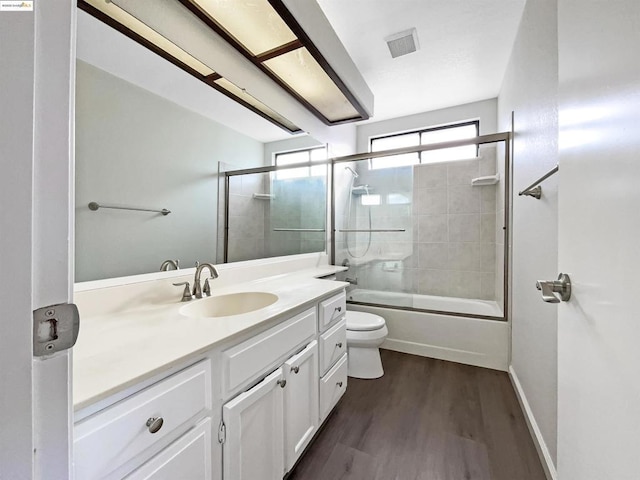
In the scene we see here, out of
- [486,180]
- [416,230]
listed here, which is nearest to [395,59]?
[486,180]

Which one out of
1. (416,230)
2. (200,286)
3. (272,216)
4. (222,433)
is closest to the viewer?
(222,433)

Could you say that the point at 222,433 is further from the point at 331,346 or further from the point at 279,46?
the point at 279,46

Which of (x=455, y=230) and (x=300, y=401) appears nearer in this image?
(x=300, y=401)

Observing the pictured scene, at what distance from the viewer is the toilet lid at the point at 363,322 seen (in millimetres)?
2115

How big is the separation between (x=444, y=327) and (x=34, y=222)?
275cm

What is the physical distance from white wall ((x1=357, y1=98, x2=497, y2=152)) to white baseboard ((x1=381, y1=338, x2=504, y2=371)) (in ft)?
7.74

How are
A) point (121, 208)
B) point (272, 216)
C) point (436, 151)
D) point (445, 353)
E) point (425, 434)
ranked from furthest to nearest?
point (436, 151) < point (445, 353) < point (272, 216) < point (425, 434) < point (121, 208)

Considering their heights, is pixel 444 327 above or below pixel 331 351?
below

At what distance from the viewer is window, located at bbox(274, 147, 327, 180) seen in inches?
82.1

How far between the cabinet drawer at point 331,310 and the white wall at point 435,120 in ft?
8.60

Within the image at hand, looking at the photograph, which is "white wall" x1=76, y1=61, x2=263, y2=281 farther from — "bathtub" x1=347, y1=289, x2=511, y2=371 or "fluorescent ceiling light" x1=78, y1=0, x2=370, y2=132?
"bathtub" x1=347, y1=289, x2=511, y2=371

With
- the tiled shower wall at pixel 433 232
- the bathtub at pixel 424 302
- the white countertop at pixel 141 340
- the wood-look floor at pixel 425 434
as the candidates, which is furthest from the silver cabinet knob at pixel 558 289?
the tiled shower wall at pixel 433 232

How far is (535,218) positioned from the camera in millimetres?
1561

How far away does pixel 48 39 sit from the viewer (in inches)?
13.5
